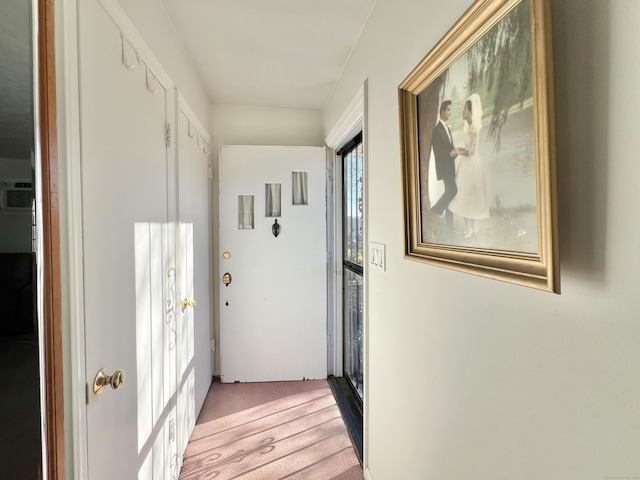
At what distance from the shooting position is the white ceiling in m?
1.43

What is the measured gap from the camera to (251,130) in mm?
2672

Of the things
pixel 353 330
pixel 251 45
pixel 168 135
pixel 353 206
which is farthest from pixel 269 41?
pixel 353 330

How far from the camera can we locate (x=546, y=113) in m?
0.50

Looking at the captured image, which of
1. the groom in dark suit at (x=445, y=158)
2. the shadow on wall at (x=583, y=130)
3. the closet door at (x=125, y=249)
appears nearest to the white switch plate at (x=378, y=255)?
the groom in dark suit at (x=445, y=158)

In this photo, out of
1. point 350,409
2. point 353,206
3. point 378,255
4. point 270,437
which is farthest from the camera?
point 353,206

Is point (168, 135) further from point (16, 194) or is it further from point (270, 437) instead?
point (270, 437)

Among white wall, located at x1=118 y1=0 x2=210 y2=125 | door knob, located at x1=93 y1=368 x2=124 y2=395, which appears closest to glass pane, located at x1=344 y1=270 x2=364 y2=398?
door knob, located at x1=93 y1=368 x2=124 y2=395

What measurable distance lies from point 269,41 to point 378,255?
4.40 feet

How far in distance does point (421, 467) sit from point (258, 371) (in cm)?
181

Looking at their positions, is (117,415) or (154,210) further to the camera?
(154,210)

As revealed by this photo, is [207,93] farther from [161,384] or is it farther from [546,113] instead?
[546,113]

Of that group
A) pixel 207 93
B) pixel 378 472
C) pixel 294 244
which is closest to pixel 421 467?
pixel 378 472

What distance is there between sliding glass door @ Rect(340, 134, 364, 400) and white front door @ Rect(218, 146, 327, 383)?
190 mm

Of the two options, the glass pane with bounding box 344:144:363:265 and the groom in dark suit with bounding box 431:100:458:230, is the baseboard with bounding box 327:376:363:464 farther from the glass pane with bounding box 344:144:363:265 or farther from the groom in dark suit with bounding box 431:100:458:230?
the groom in dark suit with bounding box 431:100:458:230
